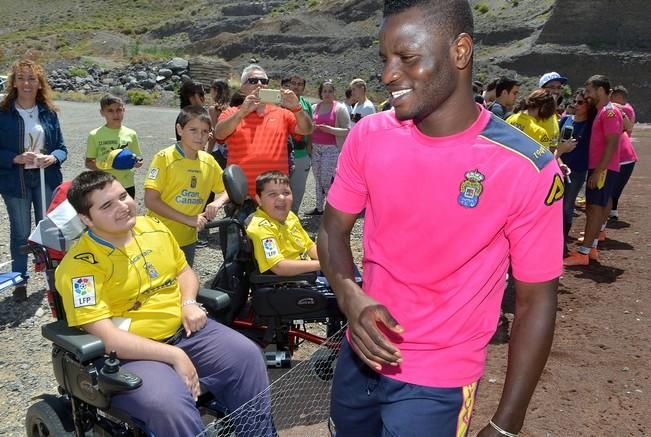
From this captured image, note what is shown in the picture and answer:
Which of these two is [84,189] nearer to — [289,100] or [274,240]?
[274,240]

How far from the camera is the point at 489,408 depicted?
11.8 ft

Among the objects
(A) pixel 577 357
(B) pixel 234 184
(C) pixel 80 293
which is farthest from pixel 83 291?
(A) pixel 577 357

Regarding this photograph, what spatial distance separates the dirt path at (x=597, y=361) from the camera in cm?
351

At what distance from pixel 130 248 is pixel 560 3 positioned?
1737 inches

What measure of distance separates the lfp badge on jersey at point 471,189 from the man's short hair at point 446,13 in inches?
14.8

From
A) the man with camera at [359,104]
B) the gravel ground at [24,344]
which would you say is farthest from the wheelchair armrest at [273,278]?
the man with camera at [359,104]

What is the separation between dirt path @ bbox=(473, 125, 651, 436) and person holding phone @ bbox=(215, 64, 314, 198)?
2.32m

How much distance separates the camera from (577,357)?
4.30 meters

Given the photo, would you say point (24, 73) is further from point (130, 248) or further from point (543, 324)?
point (543, 324)

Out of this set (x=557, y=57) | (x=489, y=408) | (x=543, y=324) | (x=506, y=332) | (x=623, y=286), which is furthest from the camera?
(x=557, y=57)

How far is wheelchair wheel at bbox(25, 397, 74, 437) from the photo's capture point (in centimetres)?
266

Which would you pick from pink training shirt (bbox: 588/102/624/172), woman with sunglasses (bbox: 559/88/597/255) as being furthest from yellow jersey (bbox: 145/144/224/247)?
pink training shirt (bbox: 588/102/624/172)

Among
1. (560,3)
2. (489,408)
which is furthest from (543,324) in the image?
(560,3)

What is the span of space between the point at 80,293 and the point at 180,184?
5.83 ft
